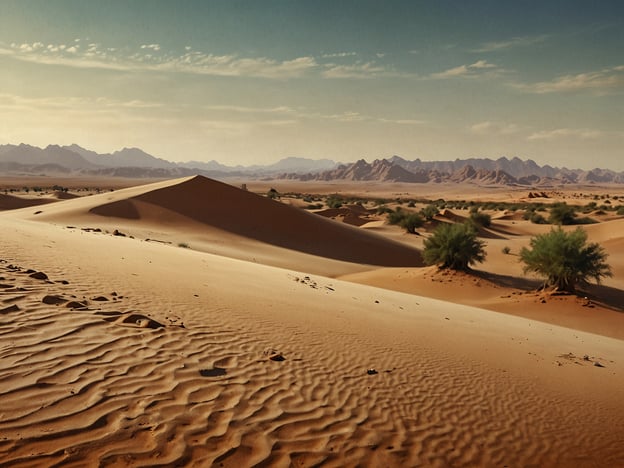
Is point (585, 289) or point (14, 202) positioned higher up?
point (585, 289)

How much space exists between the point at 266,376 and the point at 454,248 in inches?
586

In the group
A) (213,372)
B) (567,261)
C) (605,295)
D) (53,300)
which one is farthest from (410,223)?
(213,372)

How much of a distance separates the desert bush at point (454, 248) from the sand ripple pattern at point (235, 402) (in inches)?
484

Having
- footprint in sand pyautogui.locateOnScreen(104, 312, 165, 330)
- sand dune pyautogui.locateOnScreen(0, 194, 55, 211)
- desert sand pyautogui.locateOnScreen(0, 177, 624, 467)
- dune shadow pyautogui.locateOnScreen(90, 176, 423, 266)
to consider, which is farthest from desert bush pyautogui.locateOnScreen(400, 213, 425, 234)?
sand dune pyautogui.locateOnScreen(0, 194, 55, 211)

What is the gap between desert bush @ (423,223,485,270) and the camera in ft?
60.1

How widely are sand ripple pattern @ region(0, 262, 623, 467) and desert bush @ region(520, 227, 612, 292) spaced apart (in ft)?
35.3

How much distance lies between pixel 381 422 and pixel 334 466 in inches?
37.5

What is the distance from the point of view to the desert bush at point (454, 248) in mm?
18312

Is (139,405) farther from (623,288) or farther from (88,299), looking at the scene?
(623,288)

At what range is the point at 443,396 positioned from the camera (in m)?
5.38

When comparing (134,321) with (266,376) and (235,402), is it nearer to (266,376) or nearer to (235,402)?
(266,376)

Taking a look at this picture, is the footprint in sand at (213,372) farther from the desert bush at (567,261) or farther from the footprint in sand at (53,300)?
the desert bush at (567,261)

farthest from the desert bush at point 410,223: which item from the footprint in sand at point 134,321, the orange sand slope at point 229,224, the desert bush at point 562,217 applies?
the footprint in sand at point 134,321

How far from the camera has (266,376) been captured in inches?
201
